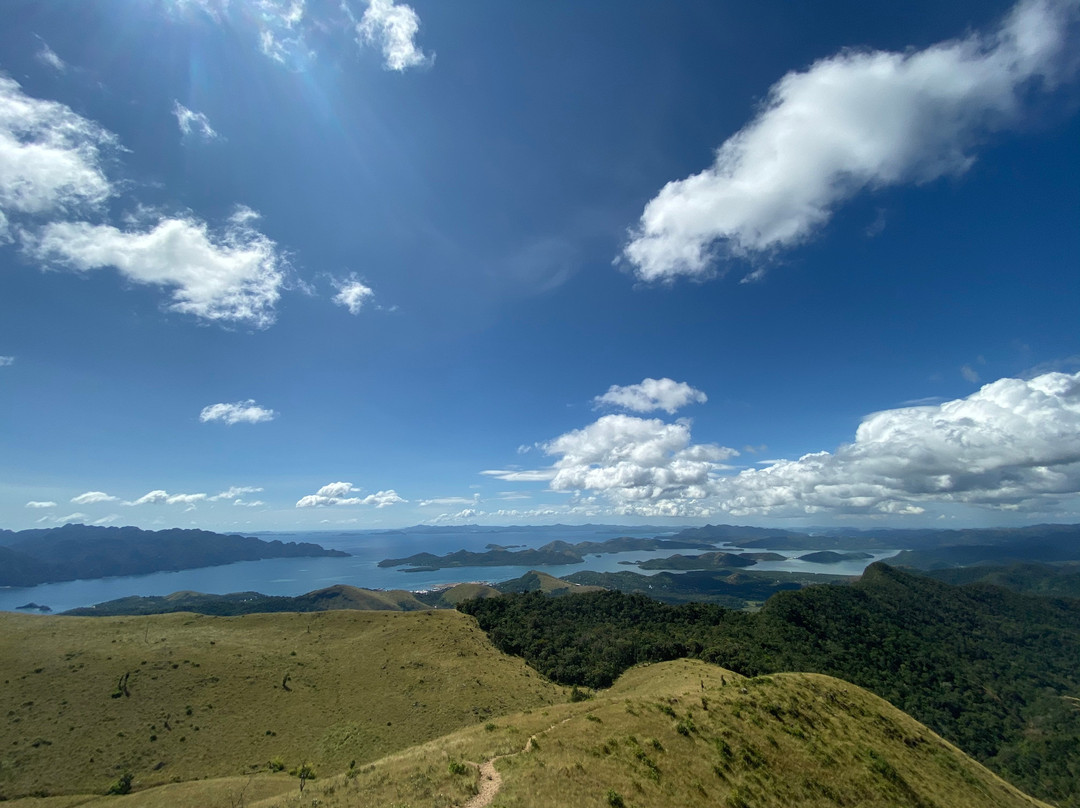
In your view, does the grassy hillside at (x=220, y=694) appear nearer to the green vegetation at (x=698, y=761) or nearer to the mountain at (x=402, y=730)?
the mountain at (x=402, y=730)

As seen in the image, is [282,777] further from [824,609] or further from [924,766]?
[824,609]

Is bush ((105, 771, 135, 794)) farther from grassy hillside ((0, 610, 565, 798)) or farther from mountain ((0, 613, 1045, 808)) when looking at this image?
grassy hillside ((0, 610, 565, 798))

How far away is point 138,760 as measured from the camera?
4775 cm

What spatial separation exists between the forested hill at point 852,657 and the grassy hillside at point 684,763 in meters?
46.8

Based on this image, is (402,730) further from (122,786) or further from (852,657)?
(852,657)

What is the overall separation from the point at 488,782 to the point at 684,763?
1378 cm

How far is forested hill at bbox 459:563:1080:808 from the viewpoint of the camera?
9606cm

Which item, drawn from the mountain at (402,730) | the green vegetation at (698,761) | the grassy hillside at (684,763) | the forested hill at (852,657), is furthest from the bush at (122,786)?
the forested hill at (852,657)

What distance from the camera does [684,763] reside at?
2917 cm

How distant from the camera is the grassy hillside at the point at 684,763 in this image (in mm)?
24531

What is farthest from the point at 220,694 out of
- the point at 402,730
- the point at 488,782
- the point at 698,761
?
the point at 698,761

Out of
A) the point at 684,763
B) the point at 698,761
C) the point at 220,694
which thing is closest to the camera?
the point at 684,763

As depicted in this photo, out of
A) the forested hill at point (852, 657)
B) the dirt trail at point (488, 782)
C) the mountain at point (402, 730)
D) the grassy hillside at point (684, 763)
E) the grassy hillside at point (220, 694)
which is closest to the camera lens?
the dirt trail at point (488, 782)

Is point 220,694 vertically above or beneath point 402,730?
above
